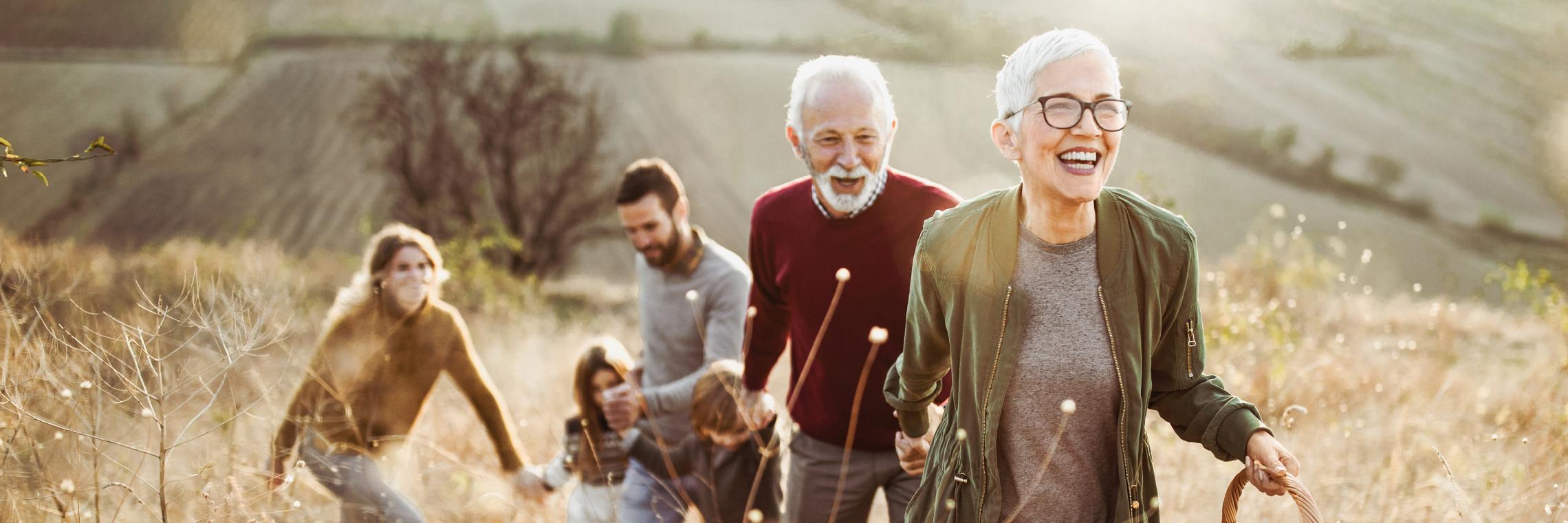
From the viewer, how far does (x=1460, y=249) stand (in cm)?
2275

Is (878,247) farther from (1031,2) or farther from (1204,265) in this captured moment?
(1031,2)

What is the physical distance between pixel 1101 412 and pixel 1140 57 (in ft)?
86.3

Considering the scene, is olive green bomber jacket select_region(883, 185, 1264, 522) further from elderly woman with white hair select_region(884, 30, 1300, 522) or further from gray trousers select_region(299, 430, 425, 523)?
gray trousers select_region(299, 430, 425, 523)

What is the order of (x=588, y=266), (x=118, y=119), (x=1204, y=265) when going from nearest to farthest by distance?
(x=1204, y=265)
(x=588, y=266)
(x=118, y=119)

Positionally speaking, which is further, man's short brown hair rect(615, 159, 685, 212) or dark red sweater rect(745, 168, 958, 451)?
man's short brown hair rect(615, 159, 685, 212)

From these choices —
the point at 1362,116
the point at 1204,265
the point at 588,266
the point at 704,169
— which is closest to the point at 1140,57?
the point at 1362,116

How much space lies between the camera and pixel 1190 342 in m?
2.07

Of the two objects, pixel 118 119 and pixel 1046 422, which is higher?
pixel 118 119

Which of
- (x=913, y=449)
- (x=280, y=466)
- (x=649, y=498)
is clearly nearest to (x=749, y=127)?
(x=649, y=498)

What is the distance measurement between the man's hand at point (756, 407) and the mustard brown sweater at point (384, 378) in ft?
4.36

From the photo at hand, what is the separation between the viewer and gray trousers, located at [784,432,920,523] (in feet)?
10.7

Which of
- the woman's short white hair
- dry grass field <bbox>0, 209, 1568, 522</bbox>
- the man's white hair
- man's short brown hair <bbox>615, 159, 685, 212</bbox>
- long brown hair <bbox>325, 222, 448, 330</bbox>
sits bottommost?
dry grass field <bbox>0, 209, 1568, 522</bbox>

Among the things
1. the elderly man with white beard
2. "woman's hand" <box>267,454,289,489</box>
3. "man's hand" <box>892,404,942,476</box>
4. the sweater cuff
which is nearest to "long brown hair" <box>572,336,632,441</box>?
"woman's hand" <box>267,454,289,489</box>

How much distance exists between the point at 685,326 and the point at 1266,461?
2.78 meters
